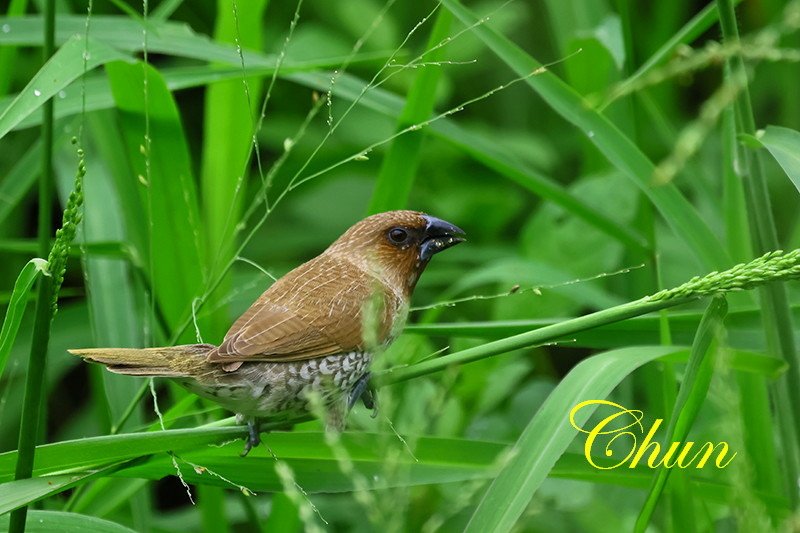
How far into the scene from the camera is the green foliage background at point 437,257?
1604 millimetres

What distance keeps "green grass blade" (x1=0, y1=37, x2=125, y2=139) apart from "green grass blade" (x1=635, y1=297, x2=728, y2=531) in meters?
1.12

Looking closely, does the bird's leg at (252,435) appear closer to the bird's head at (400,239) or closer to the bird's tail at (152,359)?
the bird's tail at (152,359)

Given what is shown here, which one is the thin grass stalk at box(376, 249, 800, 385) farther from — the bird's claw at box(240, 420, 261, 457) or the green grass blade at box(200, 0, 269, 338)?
the green grass blade at box(200, 0, 269, 338)

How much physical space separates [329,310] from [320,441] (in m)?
0.23

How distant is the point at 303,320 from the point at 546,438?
477 mm

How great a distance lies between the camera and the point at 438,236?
2.17 metres

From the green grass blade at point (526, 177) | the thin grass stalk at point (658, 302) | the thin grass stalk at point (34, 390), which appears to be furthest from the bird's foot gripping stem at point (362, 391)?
the green grass blade at point (526, 177)

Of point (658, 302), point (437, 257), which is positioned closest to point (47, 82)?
point (658, 302)

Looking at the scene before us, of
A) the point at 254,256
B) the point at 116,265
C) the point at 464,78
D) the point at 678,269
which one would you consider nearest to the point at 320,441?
the point at 116,265

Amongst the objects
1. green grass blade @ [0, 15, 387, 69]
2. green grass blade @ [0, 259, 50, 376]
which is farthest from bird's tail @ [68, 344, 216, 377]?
green grass blade @ [0, 15, 387, 69]

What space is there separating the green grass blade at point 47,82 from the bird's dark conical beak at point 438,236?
2.40 feet

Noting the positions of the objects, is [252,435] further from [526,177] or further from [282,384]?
[526,177]

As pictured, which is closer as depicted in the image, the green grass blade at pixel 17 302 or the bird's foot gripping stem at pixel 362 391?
the green grass blade at pixel 17 302

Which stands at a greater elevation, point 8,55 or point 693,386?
point 8,55
